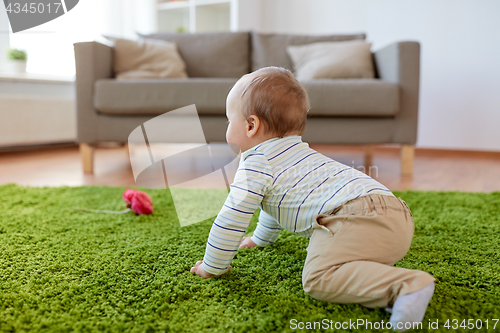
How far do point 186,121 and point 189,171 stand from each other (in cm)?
26

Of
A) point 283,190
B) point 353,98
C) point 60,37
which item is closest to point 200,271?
point 283,190

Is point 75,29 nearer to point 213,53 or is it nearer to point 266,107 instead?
point 213,53

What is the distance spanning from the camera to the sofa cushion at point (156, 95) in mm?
1729

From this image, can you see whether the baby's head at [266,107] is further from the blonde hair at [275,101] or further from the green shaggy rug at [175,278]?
the green shaggy rug at [175,278]

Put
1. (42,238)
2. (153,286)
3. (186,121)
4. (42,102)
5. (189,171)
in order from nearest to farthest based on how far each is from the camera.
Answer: (153,286)
(42,238)
(186,121)
(189,171)
(42,102)

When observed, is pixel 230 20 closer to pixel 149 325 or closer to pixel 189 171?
pixel 189 171

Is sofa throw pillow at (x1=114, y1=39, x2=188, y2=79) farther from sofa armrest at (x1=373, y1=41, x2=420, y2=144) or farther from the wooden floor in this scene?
sofa armrest at (x1=373, y1=41, x2=420, y2=144)

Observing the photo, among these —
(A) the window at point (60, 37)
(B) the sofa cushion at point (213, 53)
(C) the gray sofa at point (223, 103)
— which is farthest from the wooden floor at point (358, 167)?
(B) the sofa cushion at point (213, 53)

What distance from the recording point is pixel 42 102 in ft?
8.57

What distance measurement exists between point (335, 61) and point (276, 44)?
0.43 meters

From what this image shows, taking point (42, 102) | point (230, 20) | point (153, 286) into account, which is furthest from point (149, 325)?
point (230, 20)

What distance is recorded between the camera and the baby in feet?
1.95

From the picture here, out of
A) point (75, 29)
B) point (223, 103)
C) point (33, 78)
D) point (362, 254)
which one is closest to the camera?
point (362, 254)

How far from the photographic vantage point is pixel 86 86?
5.83 feet
